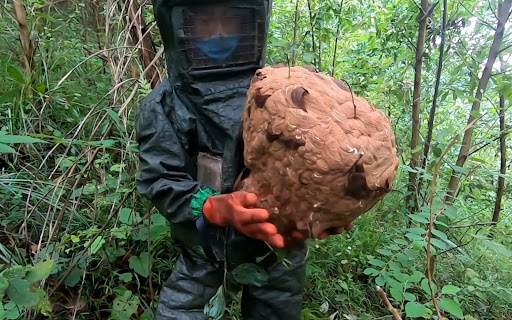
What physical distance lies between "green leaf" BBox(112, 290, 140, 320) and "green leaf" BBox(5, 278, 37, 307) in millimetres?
722

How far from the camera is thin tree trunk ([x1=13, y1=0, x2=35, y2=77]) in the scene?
7.47 ft

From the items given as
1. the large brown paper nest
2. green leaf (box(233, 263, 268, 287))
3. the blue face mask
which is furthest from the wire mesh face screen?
green leaf (box(233, 263, 268, 287))

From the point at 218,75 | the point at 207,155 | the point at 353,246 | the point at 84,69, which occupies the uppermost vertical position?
the point at 218,75

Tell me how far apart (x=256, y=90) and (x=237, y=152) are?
0.23m

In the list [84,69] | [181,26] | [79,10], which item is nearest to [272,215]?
[181,26]

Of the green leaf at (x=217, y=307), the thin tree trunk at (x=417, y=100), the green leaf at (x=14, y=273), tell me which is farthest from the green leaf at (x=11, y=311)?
the thin tree trunk at (x=417, y=100)

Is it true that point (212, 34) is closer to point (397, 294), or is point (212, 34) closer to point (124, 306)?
point (124, 306)

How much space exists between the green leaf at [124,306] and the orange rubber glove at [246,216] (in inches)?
28.7

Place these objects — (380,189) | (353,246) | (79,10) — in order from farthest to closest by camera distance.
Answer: (79,10)
(353,246)
(380,189)

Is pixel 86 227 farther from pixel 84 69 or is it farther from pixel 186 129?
pixel 84 69

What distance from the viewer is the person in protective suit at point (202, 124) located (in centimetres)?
137

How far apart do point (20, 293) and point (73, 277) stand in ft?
2.68

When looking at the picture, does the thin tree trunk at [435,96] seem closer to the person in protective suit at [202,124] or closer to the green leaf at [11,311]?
the person in protective suit at [202,124]

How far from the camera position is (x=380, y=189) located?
109 centimetres
